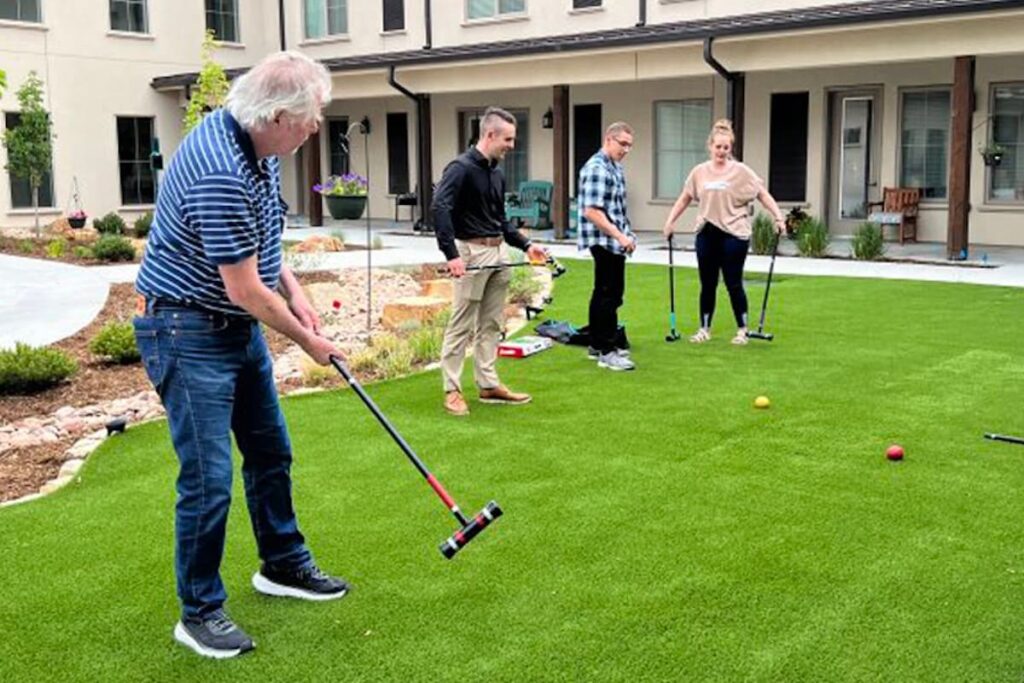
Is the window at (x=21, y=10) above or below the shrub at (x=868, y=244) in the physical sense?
above

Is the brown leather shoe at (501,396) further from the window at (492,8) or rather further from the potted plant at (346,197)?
the window at (492,8)

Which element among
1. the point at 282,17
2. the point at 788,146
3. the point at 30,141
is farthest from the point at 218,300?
the point at 282,17

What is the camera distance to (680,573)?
3.98 metres

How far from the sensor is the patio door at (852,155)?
56.0 ft

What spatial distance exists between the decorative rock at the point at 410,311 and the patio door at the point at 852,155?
9845mm

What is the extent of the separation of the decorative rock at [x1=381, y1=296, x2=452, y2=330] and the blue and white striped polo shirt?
6268mm

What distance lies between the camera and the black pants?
25.4 ft

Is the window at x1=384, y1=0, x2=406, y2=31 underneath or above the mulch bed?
above

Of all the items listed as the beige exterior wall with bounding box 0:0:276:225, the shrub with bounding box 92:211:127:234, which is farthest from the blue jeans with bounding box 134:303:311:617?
the beige exterior wall with bounding box 0:0:276:225

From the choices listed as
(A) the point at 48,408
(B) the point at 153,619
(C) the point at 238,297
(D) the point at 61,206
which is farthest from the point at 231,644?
(D) the point at 61,206

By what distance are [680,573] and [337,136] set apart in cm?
2132

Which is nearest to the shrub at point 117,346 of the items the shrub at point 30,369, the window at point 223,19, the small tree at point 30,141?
the shrub at point 30,369

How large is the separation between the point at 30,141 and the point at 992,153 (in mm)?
15701

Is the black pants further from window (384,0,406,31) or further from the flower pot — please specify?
window (384,0,406,31)
